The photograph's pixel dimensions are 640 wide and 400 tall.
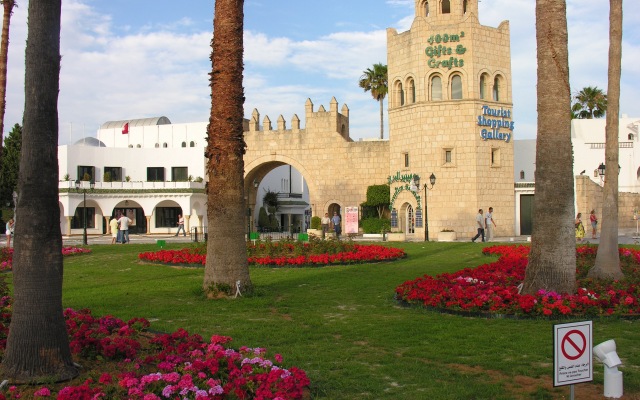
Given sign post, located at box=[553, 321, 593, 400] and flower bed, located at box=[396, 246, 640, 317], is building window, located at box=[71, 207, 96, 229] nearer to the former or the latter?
flower bed, located at box=[396, 246, 640, 317]

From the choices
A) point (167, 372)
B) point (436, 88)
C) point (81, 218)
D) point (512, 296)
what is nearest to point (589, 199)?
point (436, 88)

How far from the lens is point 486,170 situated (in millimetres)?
33875

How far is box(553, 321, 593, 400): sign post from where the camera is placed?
16.1 ft

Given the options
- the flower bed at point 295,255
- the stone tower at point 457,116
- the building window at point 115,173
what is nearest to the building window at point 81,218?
the building window at point 115,173

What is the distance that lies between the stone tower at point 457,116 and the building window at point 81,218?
26.2m

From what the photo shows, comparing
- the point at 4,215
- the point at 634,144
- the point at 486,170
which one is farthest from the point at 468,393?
the point at 4,215

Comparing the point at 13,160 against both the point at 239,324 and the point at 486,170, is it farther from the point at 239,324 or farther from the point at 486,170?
the point at 239,324

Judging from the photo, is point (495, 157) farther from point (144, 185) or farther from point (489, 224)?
point (144, 185)

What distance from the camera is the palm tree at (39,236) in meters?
5.66

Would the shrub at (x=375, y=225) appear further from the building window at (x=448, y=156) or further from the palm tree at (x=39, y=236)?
the palm tree at (x=39, y=236)

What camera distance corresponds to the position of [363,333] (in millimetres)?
8805

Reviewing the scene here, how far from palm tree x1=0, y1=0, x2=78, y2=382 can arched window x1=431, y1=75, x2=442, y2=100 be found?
29.7 m

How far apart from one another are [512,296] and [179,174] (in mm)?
43977

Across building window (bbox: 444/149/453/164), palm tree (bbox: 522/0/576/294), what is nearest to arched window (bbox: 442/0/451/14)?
building window (bbox: 444/149/453/164)
